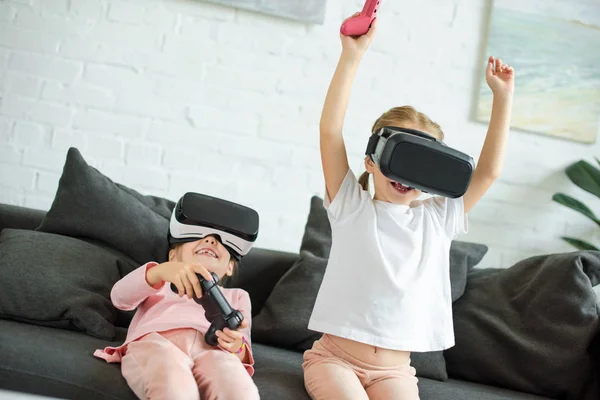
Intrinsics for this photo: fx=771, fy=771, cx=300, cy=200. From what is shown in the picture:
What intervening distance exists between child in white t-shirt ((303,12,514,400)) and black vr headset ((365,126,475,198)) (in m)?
0.17

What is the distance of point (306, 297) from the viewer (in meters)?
2.37

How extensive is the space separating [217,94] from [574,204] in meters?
1.51

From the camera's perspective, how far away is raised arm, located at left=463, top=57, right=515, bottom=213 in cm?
196

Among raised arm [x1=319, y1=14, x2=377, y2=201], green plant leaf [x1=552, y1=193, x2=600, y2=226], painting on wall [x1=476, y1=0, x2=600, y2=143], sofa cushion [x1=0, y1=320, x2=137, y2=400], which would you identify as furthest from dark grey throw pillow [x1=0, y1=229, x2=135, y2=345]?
green plant leaf [x1=552, y1=193, x2=600, y2=226]

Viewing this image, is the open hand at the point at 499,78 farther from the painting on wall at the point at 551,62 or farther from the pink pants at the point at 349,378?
the painting on wall at the point at 551,62

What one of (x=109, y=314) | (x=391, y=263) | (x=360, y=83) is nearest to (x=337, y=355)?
(x=391, y=263)

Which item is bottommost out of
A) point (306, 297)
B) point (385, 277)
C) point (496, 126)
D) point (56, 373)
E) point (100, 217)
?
point (56, 373)

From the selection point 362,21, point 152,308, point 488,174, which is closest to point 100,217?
point 152,308

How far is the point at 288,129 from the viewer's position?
10.1 feet

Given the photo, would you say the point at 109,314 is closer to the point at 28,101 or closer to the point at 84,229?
the point at 84,229

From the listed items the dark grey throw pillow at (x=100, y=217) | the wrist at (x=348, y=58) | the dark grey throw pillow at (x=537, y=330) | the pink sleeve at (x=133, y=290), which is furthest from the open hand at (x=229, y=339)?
the dark grey throw pillow at (x=537, y=330)

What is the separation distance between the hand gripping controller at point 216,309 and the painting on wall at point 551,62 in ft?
5.73

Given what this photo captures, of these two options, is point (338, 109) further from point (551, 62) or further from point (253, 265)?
point (551, 62)

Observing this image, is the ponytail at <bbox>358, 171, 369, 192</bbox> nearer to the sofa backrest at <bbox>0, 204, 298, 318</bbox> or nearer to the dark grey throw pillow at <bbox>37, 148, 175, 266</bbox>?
the sofa backrest at <bbox>0, 204, 298, 318</bbox>
